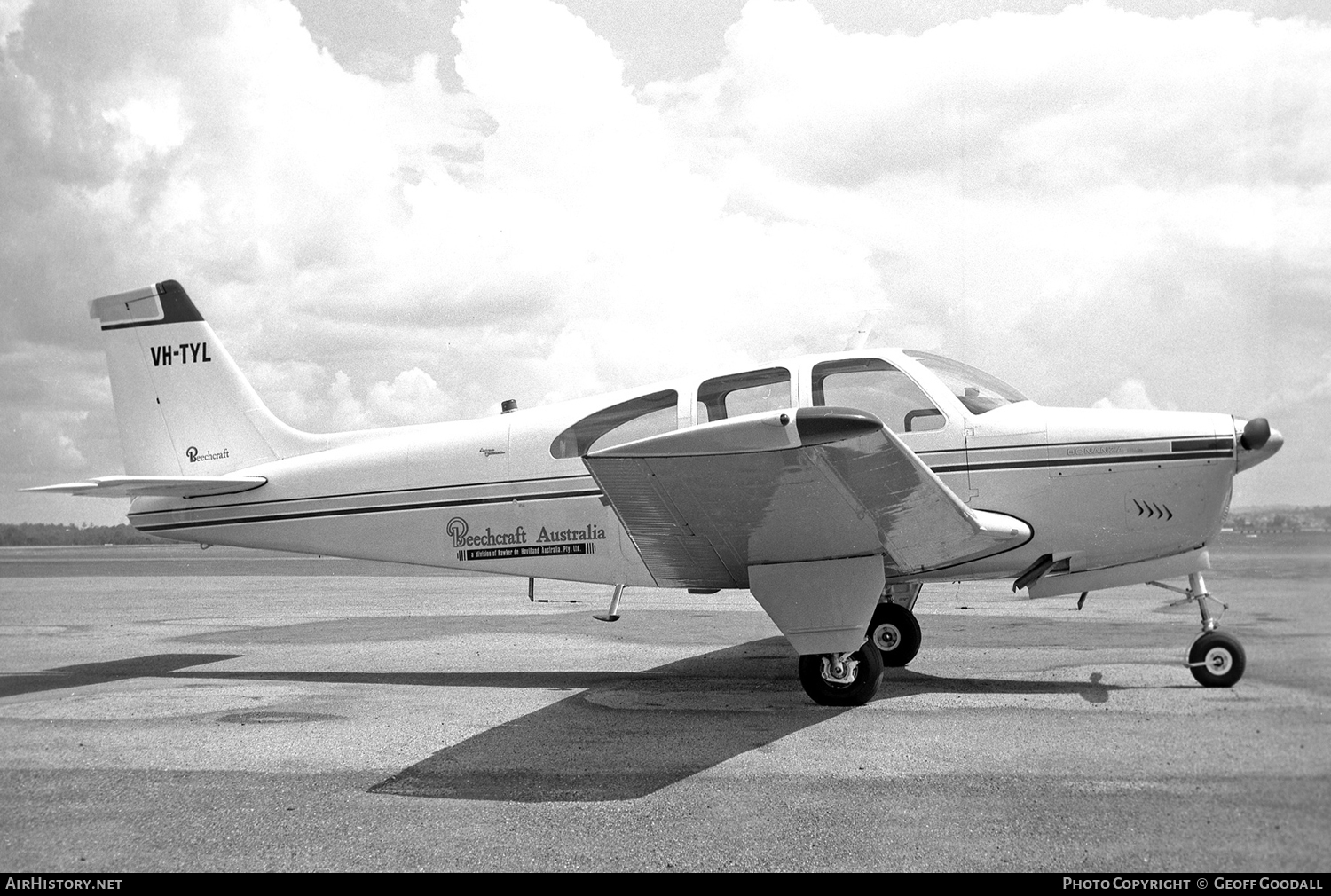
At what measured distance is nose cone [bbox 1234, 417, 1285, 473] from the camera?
228 inches

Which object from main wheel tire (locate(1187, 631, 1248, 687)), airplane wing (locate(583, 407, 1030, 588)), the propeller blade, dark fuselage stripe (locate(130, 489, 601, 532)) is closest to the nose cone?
the propeller blade

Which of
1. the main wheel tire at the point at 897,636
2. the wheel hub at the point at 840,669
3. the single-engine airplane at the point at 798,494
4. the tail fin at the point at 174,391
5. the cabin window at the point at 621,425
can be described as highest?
the tail fin at the point at 174,391

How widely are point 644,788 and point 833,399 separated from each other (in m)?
3.36

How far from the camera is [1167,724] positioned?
14.9 feet

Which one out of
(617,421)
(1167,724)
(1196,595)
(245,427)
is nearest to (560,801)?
(1167,724)

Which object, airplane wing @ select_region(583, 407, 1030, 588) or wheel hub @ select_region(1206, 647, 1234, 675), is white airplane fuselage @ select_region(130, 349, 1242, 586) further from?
wheel hub @ select_region(1206, 647, 1234, 675)

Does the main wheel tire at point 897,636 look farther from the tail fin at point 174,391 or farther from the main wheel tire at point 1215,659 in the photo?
the tail fin at point 174,391

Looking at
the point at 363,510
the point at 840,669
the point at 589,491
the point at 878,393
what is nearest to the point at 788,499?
the point at 840,669

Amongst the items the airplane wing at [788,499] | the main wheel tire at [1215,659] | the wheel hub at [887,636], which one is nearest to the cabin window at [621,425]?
the airplane wing at [788,499]

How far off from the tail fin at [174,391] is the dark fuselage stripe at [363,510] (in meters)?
0.62

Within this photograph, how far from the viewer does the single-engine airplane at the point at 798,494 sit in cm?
516

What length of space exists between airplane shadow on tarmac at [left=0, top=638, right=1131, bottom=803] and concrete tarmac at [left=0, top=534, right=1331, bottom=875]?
0.10ft

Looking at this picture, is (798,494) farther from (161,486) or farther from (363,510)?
(161,486)
